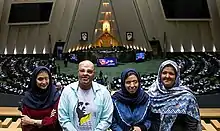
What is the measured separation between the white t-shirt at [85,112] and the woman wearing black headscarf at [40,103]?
26 cm

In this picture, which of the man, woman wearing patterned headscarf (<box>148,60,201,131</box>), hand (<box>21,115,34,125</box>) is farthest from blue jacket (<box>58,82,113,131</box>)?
woman wearing patterned headscarf (<box>148,60,201,131</box>)

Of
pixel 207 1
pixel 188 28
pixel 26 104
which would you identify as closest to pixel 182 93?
pixel 26 104

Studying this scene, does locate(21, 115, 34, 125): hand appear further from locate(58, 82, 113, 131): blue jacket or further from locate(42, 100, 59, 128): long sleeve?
locate(58, 82, 113, 131): blue jacket

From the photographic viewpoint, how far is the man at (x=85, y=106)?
301cm

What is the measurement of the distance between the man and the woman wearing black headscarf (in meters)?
0.12

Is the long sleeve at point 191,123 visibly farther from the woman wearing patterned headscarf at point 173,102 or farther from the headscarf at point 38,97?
the headscarf at point 38,97

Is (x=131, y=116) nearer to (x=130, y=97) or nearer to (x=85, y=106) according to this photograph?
(x=130, y=97)

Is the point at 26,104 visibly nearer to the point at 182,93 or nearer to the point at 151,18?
the point at 182,93

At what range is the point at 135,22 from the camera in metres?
23.1

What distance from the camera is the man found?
9.87ft

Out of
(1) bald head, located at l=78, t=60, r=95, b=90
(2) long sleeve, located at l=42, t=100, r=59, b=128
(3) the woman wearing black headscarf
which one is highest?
(1) bald head, located at l=78, t=60, r=95, b=90

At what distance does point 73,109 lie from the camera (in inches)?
119

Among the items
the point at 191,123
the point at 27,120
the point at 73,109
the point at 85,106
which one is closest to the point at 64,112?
the point at 73,109

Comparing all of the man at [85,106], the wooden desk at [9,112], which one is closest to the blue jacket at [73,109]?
the man at [85,106]
